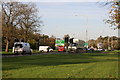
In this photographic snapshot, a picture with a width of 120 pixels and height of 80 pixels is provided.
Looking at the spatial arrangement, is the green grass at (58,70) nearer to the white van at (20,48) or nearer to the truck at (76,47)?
the white van at (20,48)

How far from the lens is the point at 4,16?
2253 inches

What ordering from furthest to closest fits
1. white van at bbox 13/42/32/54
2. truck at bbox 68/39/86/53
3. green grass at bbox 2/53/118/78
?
truck at bbox 68/39/86/53 < white van at bbox 13/42/32/54 < green grass at bbox 2/53/118/78

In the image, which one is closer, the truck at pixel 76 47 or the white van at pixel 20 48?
the white van at pixel 20 48

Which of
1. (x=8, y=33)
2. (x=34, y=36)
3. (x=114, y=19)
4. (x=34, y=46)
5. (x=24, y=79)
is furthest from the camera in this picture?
(x=34, y=46)

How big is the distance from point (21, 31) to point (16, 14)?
423 centimetres

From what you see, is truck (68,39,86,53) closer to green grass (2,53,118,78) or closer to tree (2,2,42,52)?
tree (2,2,42,52)

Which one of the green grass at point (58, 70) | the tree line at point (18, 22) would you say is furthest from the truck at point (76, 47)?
the green grass at point (58, 70)

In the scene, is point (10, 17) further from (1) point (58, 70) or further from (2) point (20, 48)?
(1) point (58, 70)

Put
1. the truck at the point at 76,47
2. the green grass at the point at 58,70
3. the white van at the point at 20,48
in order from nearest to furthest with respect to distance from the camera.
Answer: the green grass at the point at 58,70 < the white van at the point at 20,48 < the truck at the point at 76,47

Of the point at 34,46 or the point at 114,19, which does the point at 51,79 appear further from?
the point at 34,46

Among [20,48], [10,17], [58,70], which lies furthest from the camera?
[10,17]

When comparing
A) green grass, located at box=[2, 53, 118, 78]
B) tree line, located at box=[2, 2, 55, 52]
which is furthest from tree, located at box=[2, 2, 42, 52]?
green grass, located at box=[2, 53, 118, 78]

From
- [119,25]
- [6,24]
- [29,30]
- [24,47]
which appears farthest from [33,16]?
[119,25]

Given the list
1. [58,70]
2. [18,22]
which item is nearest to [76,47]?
[18,22]
